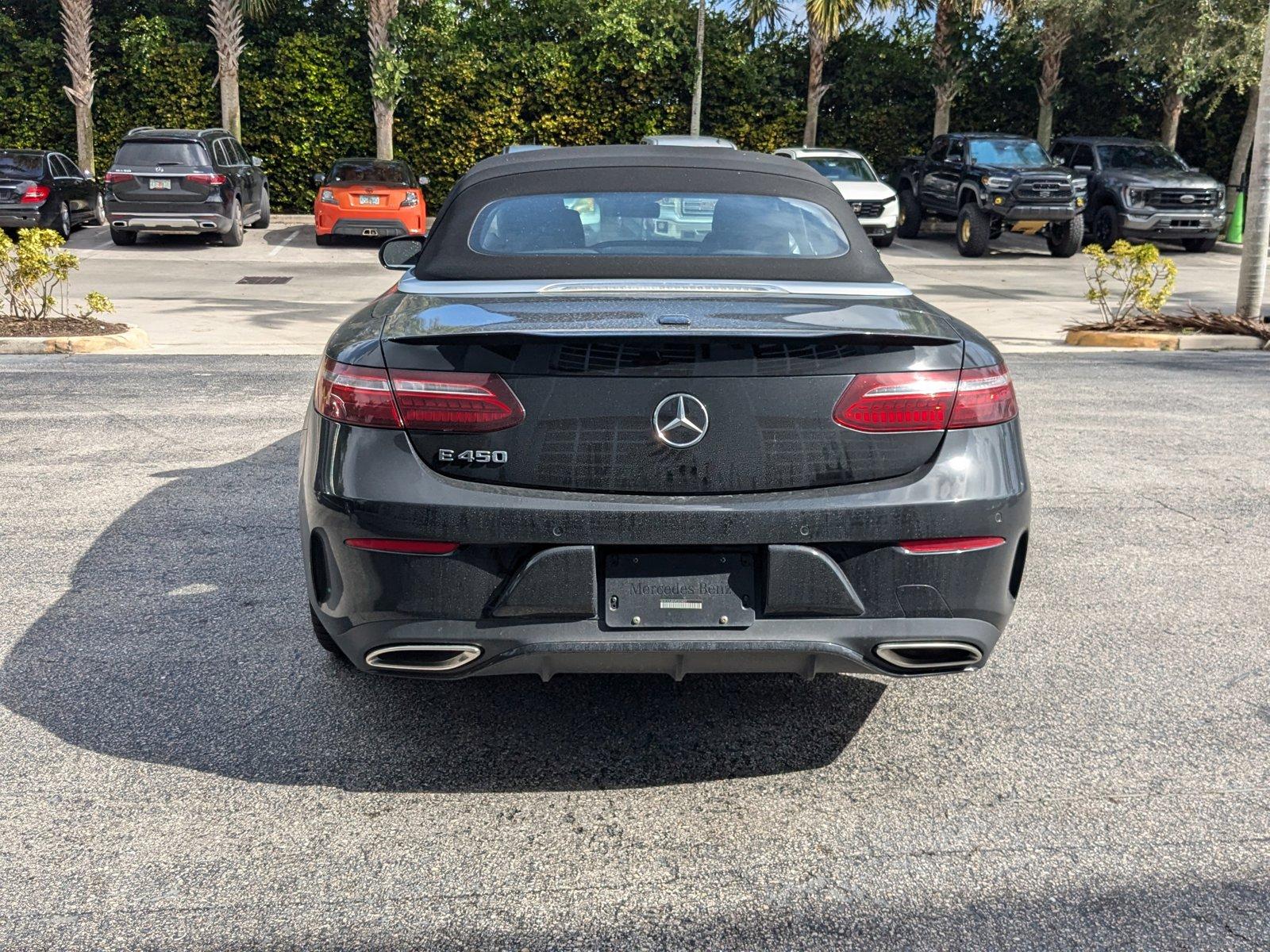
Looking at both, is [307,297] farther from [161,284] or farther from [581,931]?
[581,931]

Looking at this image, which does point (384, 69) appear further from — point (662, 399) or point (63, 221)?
point (662, 399)

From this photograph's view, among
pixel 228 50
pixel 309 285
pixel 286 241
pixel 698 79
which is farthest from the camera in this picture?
pixel 698 79

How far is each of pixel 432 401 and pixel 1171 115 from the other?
27231mm

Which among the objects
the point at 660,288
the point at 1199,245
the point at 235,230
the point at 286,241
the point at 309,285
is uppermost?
the point at 660,288

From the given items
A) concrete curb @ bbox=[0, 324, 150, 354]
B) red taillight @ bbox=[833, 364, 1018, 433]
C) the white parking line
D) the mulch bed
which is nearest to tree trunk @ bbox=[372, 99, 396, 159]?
the white parking line

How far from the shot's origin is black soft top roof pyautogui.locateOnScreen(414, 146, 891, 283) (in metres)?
4.26

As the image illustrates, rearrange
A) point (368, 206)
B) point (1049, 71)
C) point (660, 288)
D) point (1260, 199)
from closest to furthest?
point (660, 288) < point (1260, 199) < point (368, 206) < point (1049, 71)

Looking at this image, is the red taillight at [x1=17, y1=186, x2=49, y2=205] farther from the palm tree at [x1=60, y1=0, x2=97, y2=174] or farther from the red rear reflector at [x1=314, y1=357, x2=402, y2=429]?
the red rear reflector at [x1=314, y1=357, x2=402, y2=429]

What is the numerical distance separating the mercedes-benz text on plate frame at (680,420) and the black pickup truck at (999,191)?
20.0 metres

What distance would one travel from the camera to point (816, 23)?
91.1 ft

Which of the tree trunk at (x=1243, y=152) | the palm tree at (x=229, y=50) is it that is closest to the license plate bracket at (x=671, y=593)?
the tree trunk at (x=1243, y=152)

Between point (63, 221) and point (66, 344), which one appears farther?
point (63, 221)

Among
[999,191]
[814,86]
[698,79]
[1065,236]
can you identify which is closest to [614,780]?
[999,191]

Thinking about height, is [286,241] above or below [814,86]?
below
